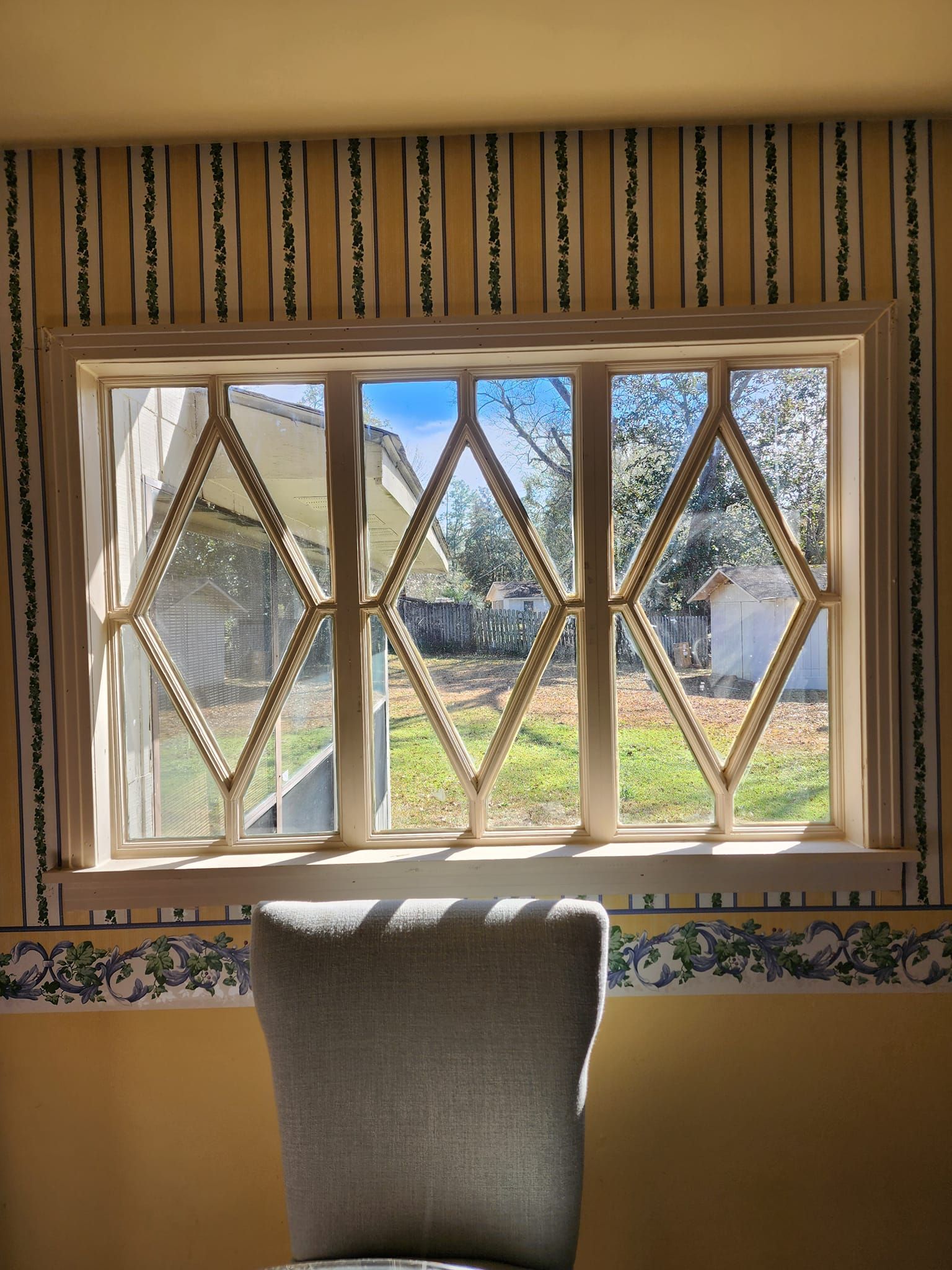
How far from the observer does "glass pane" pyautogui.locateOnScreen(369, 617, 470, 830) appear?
5.94 ft

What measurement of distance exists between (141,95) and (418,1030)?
1.84 meters

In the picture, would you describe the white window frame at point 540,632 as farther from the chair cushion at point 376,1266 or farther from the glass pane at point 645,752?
the chair cushion at point 376,1266

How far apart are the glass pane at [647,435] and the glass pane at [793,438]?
109 mm

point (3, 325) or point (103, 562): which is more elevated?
point (3, 325)

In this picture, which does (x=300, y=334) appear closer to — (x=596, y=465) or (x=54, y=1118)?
(x=596, y=465)

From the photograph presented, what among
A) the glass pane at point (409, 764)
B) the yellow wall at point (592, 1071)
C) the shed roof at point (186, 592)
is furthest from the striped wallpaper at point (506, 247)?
the glass pane at point (409, 764)

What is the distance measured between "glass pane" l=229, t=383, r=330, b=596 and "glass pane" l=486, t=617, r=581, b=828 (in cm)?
57

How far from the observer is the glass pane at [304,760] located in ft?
5.92

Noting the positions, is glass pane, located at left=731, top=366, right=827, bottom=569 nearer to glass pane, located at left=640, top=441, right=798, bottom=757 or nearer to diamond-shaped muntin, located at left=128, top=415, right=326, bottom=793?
glass pane, located at left=640, top=441, right=798, bottom=757

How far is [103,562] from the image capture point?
178 centimetres

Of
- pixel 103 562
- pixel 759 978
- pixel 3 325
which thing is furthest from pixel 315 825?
pixel 3 325

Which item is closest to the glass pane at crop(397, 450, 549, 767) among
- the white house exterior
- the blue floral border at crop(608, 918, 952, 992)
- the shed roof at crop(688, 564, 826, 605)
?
the white house exterior

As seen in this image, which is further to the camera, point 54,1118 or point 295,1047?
point 54,1118

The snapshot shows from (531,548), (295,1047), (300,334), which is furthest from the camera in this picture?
(531,548)
